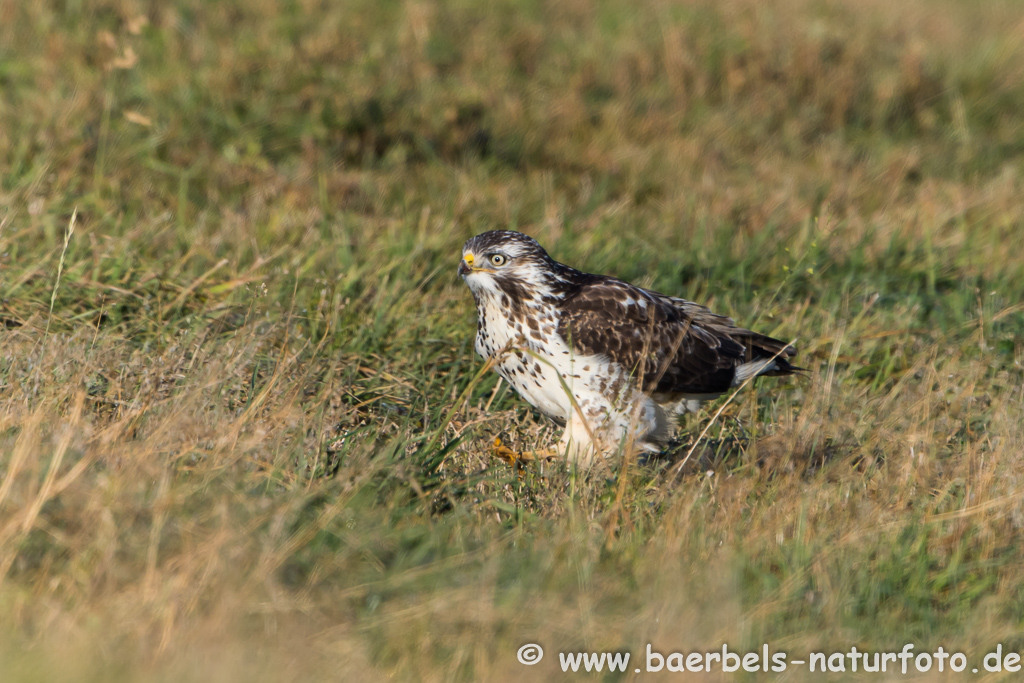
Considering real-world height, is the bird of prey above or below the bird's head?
below

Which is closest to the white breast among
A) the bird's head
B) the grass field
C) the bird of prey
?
the bird of prey

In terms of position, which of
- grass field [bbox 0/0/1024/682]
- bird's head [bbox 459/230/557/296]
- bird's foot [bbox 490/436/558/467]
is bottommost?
bird's foot [bbox 490/436/558/467]

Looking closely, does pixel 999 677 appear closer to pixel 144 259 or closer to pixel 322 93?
pixel 144 259

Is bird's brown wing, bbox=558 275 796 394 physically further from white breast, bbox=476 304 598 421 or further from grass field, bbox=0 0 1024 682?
grass field, bbox=0 0 1024 682

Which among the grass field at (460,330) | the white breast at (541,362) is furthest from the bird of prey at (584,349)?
the grass field at (460,330)

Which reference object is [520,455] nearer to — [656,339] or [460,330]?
[656,339]

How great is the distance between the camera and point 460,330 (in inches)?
215

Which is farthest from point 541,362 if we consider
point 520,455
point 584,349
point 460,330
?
point 460,330

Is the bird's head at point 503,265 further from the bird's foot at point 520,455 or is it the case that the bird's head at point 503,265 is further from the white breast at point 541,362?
the bird's foot at point 520,455

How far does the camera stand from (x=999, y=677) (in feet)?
10.1

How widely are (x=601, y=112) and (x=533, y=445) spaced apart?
4151mm

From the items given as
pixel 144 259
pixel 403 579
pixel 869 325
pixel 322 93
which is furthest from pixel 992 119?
pixel 403 579

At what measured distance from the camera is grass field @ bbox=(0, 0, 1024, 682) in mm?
2979

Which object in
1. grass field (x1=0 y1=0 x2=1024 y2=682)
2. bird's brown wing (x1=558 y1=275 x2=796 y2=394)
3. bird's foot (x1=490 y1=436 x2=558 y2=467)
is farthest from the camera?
bird's brown wing (x1=558 y1=275 x2=796 y2=394)
